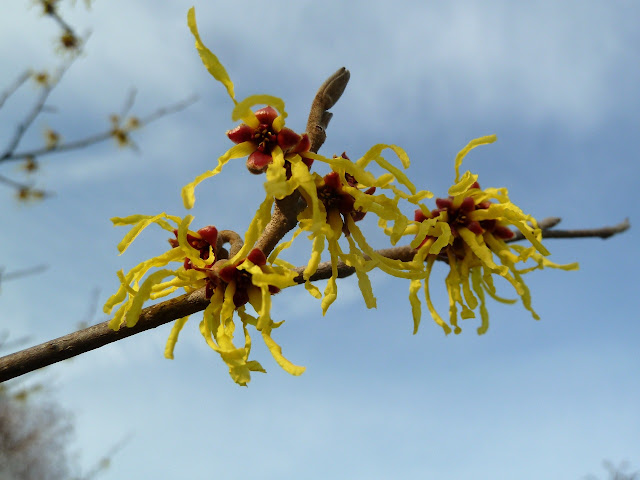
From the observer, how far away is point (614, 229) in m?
2.54

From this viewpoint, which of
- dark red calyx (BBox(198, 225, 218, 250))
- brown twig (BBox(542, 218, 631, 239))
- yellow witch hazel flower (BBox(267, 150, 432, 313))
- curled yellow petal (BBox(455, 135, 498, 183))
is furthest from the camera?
brown twig (BBox(542, 218, 631, 239))

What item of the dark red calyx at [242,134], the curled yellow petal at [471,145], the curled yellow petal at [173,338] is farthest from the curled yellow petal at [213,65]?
the curled yellow petal at [471,145]

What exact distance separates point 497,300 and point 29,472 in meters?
13.8

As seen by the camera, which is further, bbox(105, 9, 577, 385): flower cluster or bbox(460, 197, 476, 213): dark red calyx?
bbox(460, 197, 476, 213): dark red calyx

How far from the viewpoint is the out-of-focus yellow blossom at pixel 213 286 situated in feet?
3.64

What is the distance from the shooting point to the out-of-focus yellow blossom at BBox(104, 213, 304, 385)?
111 centimetres

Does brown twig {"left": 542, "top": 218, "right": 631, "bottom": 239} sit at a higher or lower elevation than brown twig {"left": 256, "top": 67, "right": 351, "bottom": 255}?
higher

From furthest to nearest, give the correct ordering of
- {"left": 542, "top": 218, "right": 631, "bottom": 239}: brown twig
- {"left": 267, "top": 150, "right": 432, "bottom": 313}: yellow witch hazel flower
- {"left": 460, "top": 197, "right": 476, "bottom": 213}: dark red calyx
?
1. {"left": 542, "top": 218, "right": 631, "bottom": 239}: brown twig
2. {"left": 460, "top": 197, "right": 476, "bottom": 213}: dark red calyx
3. {"left": 267, "top": 150, "right": 432, "bottom": 313}: yellow witch hazel flower

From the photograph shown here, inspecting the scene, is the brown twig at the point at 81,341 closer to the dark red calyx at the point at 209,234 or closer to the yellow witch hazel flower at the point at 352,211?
the dark red calyx at the point at 209,234

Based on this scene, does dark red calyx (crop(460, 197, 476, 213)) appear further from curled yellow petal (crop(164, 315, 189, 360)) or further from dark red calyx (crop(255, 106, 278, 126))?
curled yellow petal (crop(164, 315, 189, 360))

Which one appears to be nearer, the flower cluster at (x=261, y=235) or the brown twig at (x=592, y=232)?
the flower cluster at (x=261, y=235)

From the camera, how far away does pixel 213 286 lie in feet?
4.09

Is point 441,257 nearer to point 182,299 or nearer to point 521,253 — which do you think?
point 521,253

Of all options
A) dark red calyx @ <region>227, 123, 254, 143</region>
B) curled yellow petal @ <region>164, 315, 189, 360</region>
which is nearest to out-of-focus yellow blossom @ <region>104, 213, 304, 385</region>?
curled yellow petal @ <region>164, 315, 189, 360</region>
